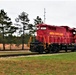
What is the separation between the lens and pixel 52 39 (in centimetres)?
3744

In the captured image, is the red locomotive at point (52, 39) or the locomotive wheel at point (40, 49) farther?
the red locomotive at point (52, 39)

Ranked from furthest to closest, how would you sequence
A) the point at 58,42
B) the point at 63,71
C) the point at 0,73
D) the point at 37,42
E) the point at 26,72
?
the point at 58,42, the point at 37,42, the point at 63,71, the point at 26,72, the point at 0,73

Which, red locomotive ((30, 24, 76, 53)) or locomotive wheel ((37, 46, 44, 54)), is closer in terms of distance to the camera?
locomotive wheel ((37, 46, 44, 54))

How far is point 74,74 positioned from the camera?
1534 cm

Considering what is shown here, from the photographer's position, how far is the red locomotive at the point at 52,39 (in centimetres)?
3528

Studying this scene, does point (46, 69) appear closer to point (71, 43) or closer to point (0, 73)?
point (0, 73)

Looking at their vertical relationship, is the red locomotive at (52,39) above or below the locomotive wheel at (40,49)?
above

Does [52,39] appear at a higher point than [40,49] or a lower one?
higher

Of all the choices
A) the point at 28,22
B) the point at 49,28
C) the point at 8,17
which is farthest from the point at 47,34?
the point at 28,22

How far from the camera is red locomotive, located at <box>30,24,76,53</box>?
35281 mm

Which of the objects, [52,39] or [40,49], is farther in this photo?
[52,39]

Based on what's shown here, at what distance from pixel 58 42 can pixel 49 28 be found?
2.63 metres

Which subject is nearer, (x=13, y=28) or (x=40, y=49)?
(x=40, y=49)

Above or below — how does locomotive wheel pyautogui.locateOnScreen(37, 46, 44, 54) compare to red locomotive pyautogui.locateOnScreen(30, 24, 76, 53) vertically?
below
